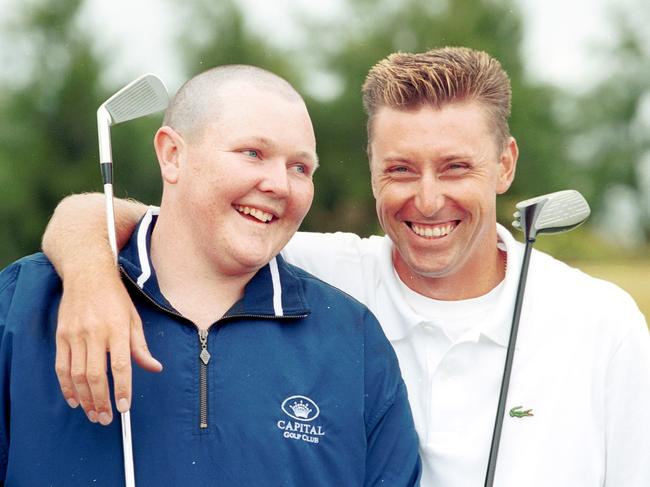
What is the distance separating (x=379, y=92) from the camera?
3.10 m

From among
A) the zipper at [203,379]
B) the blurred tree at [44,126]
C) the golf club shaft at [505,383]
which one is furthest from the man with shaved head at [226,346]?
the blurred tree at [44,126]

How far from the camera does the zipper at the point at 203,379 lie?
2.24 meters

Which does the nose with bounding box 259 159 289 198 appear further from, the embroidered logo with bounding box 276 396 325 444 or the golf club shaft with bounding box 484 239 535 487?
the golf club shaft with bounding box 484 239 535 487

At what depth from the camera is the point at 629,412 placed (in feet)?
9.14

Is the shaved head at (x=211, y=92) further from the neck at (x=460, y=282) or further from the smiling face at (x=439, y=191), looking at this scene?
the neck at (x=460, y=282)

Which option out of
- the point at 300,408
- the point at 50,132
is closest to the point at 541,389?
the point at 300,408

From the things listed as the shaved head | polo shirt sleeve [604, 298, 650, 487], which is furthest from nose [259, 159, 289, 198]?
polo shirt sleeve [604, 298, 650, 487]

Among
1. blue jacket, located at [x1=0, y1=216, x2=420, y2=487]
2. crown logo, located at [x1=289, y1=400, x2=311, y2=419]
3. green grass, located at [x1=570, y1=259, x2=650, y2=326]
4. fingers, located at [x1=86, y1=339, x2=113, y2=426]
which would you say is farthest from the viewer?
green grass, located at [x1=570, y1=259, x2=650, y2=326]

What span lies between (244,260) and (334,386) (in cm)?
38

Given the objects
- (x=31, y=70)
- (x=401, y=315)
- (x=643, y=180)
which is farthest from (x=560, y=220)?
(x=643, y=180)

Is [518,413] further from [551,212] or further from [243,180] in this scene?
[243,180]

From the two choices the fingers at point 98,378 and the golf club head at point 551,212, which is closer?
the fingers at point 98,378

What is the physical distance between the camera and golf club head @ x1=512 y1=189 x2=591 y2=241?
307 centimetres

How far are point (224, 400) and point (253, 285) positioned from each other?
329 mm
